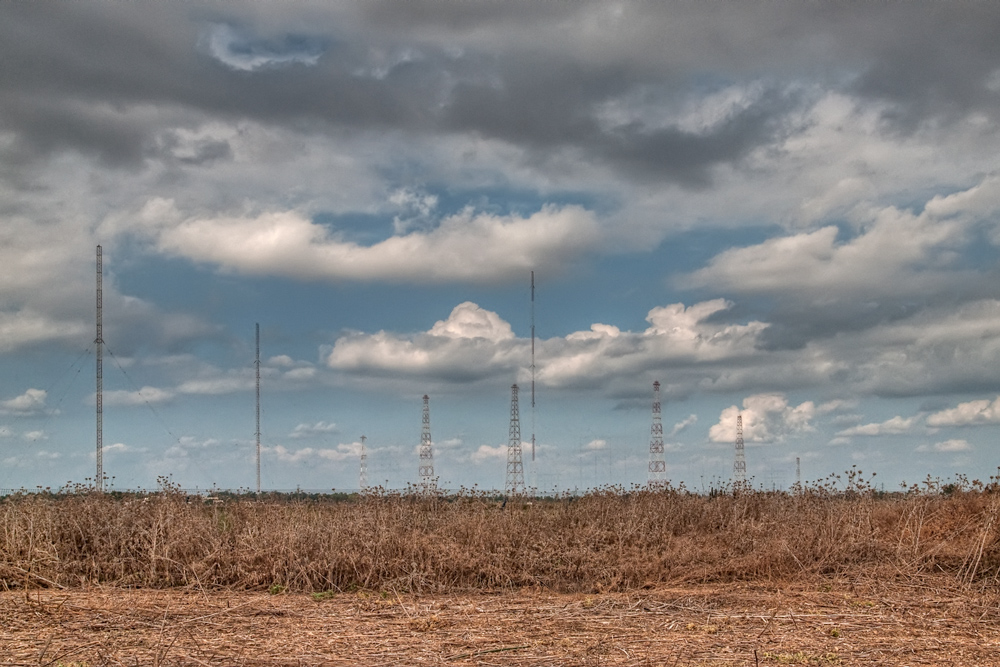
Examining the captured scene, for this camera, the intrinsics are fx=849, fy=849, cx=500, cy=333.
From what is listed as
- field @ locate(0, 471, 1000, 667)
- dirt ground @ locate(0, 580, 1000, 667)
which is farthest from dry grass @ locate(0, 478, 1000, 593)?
dirt ground @ locate(0, 580, 1000, 667)

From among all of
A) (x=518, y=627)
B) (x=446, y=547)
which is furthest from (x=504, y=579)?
(x=518, y=627)

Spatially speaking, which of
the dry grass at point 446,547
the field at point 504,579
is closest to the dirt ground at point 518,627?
the field at point 504,579

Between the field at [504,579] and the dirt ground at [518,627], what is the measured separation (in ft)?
0.16

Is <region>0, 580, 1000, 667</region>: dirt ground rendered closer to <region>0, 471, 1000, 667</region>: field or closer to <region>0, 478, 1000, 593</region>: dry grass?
<region>0, 471, 1000, 667</region>: field

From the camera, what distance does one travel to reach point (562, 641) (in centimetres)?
962

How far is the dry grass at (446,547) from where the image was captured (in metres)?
14.5

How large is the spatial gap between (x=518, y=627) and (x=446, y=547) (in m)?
4.36

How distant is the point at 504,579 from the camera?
14.6 metres

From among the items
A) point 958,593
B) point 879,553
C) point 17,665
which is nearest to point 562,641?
point 17,665

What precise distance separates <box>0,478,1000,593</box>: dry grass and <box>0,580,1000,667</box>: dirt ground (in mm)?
854

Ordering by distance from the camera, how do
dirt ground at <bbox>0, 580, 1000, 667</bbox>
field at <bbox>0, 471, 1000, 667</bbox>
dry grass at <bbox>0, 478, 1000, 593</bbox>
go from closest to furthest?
dirt ground at <bbox>0, 580, 1000, 667</bbox>, field at <bbox>0, 471, 1000, 667</bbox>, dry grass at <bbox>0, 478, 1000, 593</bbox>

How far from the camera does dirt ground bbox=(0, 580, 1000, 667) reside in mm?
8969

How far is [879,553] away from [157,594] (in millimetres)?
12363

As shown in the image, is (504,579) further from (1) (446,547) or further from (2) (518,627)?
(2) (518,627)
